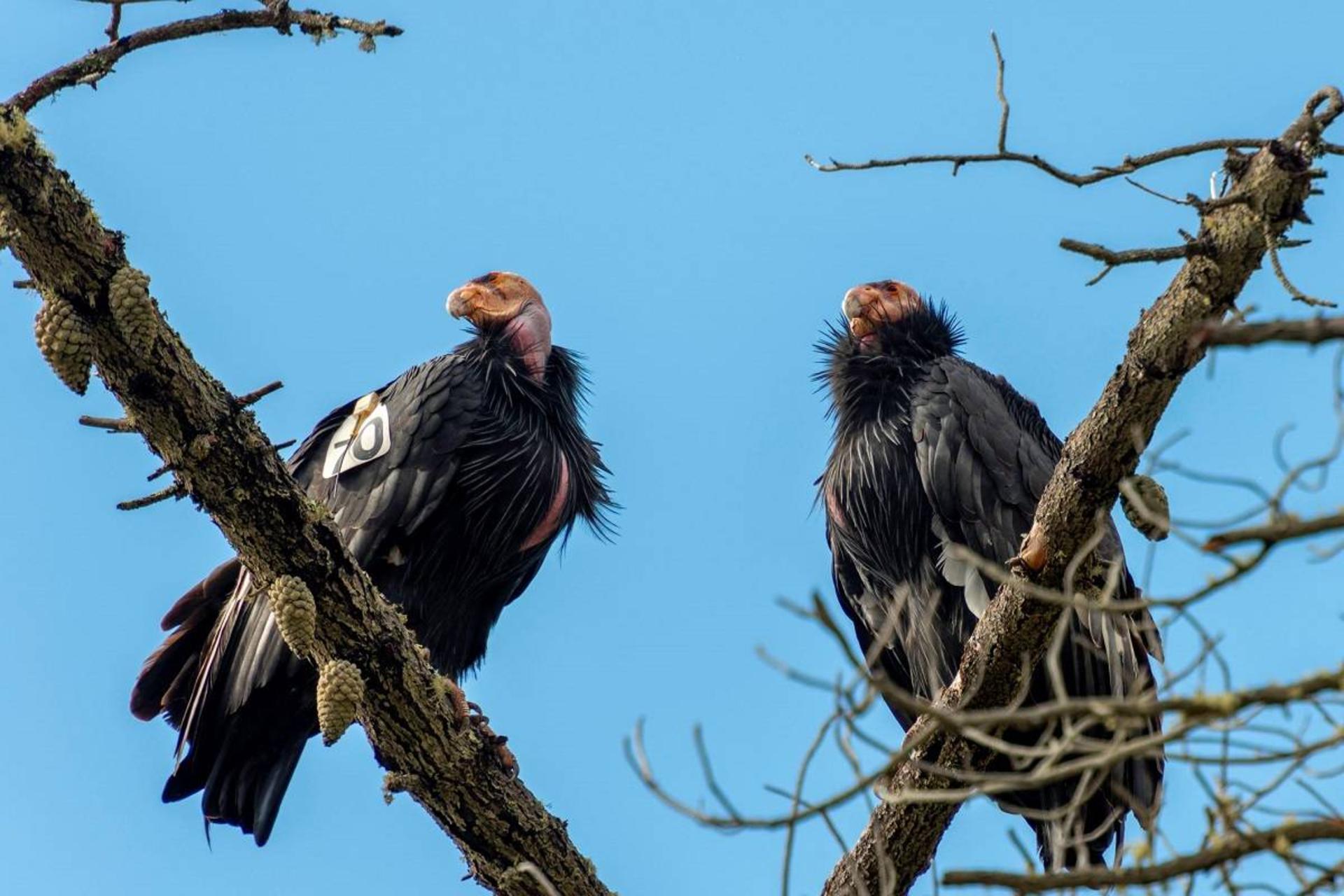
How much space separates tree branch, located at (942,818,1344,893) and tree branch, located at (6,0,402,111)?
2.86m

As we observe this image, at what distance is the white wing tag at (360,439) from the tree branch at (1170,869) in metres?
4.59

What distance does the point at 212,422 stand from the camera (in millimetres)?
5129

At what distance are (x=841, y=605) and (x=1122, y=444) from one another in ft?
8.58

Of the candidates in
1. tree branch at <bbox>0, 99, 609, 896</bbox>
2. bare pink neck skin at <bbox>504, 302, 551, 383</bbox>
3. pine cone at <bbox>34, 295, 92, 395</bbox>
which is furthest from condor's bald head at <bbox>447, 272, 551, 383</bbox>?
pine cone at <bbox>34, 295, 92, 395</bbox>

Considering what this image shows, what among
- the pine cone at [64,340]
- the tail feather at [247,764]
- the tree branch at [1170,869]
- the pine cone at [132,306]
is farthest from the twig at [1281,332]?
the tail feather at [247,764]

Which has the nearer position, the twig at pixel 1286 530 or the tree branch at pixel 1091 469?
the twig at pixel 1286 530

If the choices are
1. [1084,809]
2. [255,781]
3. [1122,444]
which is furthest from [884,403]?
[255,781]

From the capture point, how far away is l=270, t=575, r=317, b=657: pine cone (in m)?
5.32

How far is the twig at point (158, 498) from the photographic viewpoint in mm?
5039

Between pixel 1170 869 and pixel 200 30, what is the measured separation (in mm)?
3345

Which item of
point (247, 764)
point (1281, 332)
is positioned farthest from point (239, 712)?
point (1281, 332)

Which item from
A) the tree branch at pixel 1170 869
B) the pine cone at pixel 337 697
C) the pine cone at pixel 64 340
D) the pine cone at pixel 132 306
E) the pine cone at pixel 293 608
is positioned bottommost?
the tree branch at pixel 1170 869

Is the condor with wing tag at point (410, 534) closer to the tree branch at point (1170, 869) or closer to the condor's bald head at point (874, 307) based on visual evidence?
the condor's bald head at point (874, 307)

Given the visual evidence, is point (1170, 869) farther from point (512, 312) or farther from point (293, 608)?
point (512, 312)
